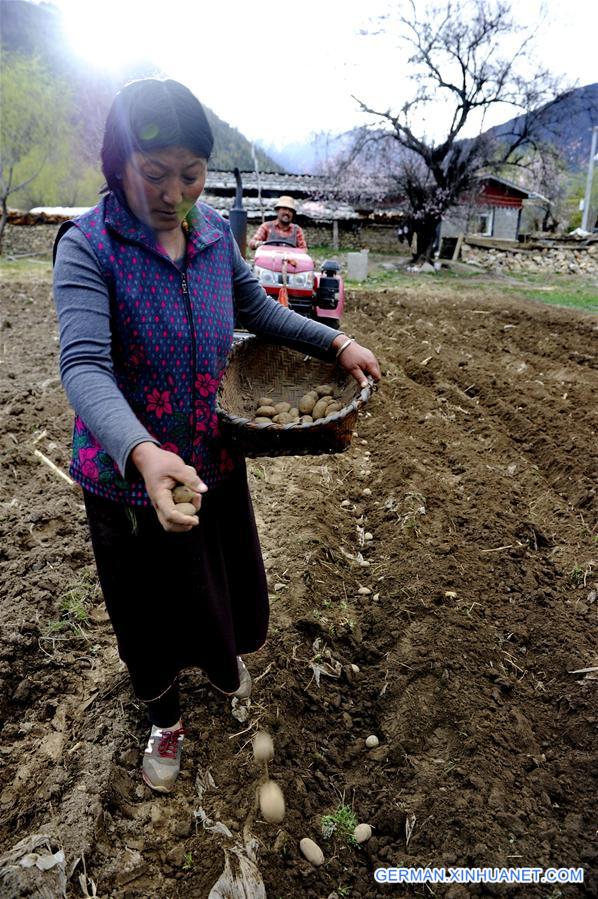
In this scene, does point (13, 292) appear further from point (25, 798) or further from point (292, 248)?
point (25, 798)

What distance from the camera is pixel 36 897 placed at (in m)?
1.56

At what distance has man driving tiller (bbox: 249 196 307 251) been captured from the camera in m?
7.59

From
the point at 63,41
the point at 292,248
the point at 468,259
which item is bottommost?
the point at 468,259

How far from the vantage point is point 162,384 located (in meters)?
1.56

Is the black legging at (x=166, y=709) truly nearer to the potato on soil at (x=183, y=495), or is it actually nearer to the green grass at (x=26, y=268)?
the potato on soil at (x=183, y=495)

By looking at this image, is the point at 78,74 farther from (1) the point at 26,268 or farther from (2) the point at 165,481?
(2) the point at 165,481

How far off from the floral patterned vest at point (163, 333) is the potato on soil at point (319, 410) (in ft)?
1.17

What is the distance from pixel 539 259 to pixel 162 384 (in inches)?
787

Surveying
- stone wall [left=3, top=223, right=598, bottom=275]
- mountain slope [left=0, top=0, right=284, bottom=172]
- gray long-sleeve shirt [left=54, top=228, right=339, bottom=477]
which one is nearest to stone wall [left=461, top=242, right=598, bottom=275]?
stone wall [left=3, top=223, right=598, bottom=275]

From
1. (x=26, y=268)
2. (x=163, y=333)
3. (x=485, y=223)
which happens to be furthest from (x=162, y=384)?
(x=485, y=223)

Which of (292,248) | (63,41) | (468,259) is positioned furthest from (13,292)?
(63,41)

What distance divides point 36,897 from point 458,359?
600 centimetres

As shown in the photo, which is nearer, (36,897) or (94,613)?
(36,897)

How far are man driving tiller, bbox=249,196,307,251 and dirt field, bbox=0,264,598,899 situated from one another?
4.15m
